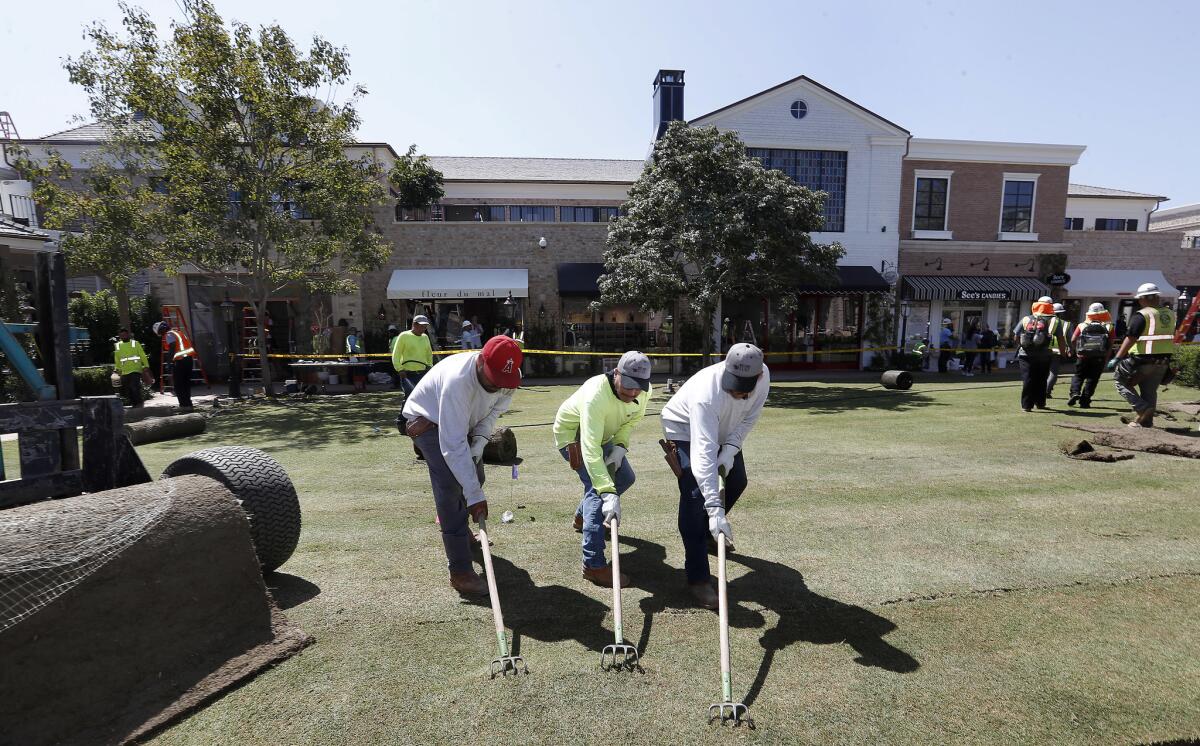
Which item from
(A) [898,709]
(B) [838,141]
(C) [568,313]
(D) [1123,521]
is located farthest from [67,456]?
(B) [838,141]

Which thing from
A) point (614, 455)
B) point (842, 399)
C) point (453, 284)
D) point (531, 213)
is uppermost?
point (531, 213)

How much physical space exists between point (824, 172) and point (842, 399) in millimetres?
10693

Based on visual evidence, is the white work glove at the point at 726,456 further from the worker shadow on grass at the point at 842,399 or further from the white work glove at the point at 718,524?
the worker shadow on grass at the point at 842,399

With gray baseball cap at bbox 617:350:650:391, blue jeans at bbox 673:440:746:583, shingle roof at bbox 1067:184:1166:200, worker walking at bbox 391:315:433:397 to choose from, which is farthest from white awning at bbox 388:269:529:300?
shingle roof at bbox 1067:184:1166:200

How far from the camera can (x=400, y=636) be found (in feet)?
11.5

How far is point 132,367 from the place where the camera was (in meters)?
11.6

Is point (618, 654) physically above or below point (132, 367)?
below

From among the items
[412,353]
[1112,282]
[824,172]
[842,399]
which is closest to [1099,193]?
[1112,282]

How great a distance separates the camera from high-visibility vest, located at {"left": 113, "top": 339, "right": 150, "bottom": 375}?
1138 centimetres

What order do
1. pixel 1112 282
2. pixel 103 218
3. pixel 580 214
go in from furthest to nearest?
1. pixel 1112 282
2. pixel 580 214
3. pixel 103 218

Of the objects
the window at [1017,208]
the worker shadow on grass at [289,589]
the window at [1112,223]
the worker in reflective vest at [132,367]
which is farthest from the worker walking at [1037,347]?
the window at [1112,223]

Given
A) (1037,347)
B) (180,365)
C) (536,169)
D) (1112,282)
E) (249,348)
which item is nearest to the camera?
(1037,347)

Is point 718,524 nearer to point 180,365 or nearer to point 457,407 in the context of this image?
point 457,407

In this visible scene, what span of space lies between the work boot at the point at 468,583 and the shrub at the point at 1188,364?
16.4 meters
